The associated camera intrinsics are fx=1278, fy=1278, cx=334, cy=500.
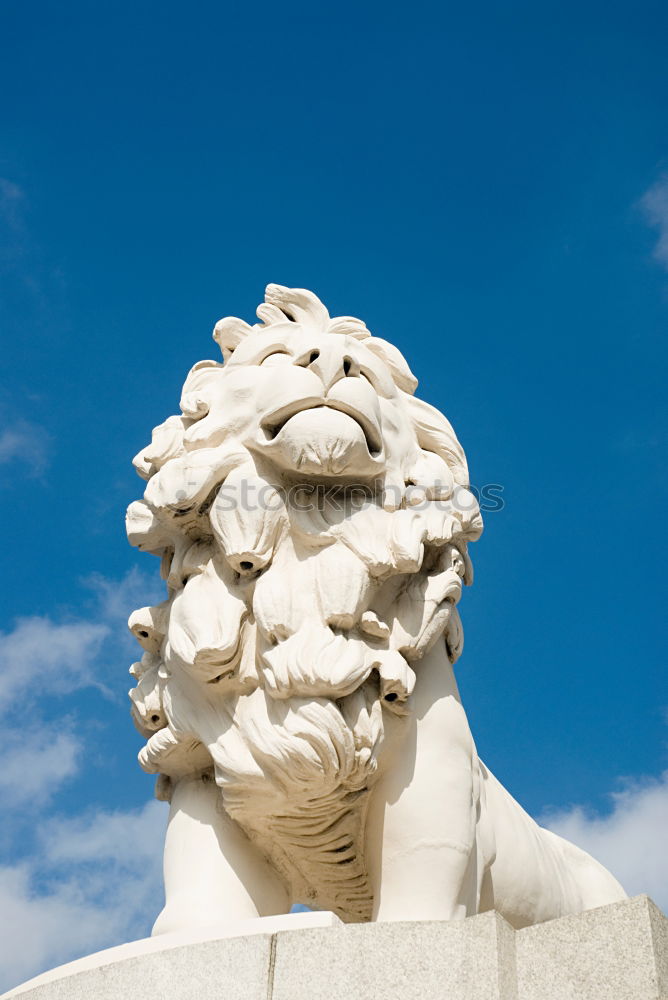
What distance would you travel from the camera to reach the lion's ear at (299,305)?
520 centimetres

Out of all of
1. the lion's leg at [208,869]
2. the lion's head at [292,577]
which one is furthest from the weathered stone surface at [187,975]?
the lion's head at [292,577]

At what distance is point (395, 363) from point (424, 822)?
1863 millimetres

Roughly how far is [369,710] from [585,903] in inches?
79.0

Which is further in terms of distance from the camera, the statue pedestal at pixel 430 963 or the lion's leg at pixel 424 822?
the lion's leg at pixel 424 822

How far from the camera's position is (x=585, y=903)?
5742mm

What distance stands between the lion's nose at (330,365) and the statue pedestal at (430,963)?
77.6 inches

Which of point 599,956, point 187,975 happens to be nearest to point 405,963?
point 599,956

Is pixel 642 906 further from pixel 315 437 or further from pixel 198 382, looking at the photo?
pixel 198 382

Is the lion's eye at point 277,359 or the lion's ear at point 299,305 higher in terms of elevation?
the lion's ear at point 299,305

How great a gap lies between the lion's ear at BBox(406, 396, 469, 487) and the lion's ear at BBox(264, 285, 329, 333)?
492 mm

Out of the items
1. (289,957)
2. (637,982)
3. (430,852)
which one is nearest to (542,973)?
(637,982)

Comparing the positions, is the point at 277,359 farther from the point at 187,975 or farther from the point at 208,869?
the point at 187,975

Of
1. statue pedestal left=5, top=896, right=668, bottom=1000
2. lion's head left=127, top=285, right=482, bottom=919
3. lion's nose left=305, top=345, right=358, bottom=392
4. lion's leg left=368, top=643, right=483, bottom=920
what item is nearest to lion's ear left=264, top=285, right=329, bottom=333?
lion's head left=127, top=285, right=482, bottom=919

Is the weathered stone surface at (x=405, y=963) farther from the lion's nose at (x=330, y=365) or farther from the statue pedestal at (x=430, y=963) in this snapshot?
the lion's nose at (x=330, y=365)
